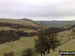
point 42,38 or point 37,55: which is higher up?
point 42,38

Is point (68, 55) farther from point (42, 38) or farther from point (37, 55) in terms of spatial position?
point (37, 55)

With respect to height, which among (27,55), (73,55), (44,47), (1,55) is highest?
(73,55)

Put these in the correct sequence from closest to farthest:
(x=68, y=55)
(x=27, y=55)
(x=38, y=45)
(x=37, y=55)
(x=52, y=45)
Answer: (x=68, y=55) → (x=52, y=45) → (x=38, y=45) → (x=27, y=55) → (x=37, y=55)

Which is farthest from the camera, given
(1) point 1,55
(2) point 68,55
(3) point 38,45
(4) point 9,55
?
(1) point 1,55

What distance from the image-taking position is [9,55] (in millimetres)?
113188

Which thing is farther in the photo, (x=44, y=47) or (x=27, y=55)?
(x=27, y=55)

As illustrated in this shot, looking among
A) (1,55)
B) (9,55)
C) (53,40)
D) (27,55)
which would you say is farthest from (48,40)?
(1,55)

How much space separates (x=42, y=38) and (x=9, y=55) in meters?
41.3

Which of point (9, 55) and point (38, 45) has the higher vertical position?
point (38, 45)

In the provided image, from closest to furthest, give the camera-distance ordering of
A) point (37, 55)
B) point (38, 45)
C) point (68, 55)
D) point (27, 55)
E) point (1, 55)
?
point (68, 55), point (38, 45), point (27, 55), point (37, 55), point (1, 55)

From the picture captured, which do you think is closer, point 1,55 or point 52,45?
point 52,45

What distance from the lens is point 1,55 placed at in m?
126

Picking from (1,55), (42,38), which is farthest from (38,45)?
(1,55)

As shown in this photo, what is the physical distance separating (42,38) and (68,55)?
3946cm
